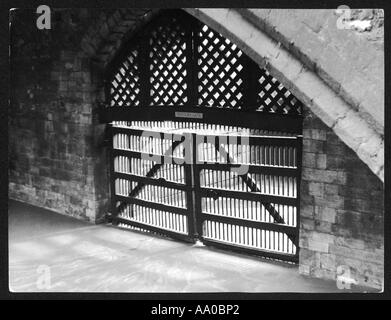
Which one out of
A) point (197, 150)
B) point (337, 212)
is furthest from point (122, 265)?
point (337, 212)

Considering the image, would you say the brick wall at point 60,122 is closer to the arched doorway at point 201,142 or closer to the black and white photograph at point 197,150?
the black and white photograph at point 197,150

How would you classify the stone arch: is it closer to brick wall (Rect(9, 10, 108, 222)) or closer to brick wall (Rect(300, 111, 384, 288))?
brick wall (Rect(300, 111, 384, 288))

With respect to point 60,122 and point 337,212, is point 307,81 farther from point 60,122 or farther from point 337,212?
point 60,122

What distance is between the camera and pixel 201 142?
6977 millimetres

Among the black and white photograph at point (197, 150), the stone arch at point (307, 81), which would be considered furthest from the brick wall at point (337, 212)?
the stone arch at point (307, 81)

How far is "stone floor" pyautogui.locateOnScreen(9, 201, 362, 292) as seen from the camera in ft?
19.8

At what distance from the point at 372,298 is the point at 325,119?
153 centimetres

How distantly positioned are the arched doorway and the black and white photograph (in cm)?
2

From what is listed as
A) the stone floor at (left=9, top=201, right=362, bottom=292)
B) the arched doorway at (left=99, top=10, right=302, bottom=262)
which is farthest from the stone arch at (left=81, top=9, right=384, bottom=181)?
the stone floor at (left=9, top=201, right=362, bottom=292)

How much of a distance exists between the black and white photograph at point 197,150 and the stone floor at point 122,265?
24 mm

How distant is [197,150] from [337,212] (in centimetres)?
182

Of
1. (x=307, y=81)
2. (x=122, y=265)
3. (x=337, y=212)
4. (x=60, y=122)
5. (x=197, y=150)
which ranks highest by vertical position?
(x=307, y=81)

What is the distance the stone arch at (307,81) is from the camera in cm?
442
